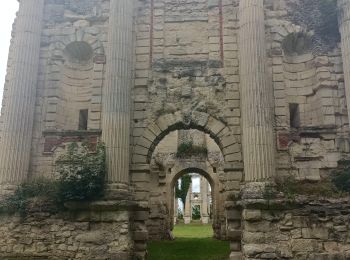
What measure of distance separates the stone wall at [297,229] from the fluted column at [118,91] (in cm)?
369

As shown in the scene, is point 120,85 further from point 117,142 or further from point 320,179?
point 320,179

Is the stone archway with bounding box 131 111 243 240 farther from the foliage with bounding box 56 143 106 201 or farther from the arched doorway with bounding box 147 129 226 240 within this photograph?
the arched doorway with bounding box 147 129 226 240

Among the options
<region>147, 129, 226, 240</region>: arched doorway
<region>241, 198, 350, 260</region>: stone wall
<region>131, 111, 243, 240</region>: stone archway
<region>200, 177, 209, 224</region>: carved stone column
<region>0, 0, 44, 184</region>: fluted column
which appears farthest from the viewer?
<region>200, 177, 209, 224</region>: carved stone column

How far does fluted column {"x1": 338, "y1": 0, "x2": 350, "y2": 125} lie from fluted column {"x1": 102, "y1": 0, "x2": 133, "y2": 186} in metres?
6.47

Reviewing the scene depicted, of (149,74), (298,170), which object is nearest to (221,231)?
(298,170)

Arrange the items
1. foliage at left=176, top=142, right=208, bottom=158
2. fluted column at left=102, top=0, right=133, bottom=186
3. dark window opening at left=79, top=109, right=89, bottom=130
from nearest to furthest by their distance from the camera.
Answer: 1. fluted column at left=102, top=0, right=133, bottom=186
2. dark window opening at left=79, top=109, right=89, bottom=130
3. foliage at left=176, top=142, right=208, bottom=158

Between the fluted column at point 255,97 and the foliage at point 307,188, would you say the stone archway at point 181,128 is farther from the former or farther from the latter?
the foliage at point 307,188

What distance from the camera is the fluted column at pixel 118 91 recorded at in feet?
37.1

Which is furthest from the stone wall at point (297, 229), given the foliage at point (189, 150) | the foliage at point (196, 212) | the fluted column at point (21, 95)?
the foliage at point (196, 212)

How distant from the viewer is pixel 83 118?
1330 centimetres

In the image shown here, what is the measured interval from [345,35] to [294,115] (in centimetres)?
283

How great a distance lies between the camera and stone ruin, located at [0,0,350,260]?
10500mm

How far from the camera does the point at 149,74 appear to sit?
499 inches

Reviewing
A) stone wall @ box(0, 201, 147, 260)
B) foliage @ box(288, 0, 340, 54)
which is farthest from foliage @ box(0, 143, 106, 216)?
foliage @ box(288, 0, 340, 54)
